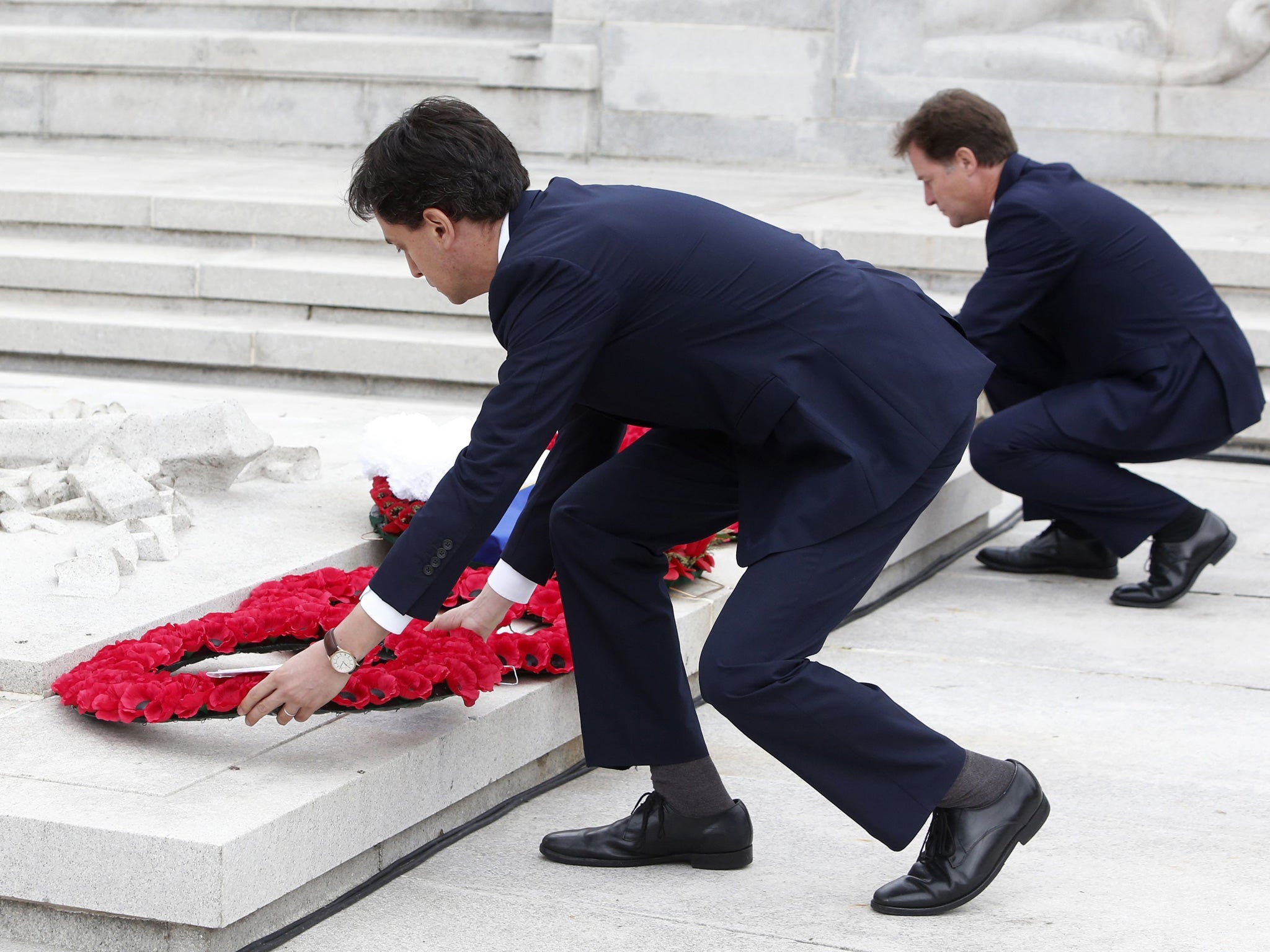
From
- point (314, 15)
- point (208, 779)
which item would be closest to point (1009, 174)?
point (208, 779)

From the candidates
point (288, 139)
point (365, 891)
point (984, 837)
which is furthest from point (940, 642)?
point (288, 139)

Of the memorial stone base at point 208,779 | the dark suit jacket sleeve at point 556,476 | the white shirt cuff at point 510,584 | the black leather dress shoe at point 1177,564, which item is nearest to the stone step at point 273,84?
the black leather dress shoe at point 1177,564

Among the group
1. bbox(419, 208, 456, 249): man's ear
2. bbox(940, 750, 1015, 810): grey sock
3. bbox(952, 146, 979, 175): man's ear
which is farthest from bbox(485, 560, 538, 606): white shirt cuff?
bbox(952, 146, 979, 175): man's ear

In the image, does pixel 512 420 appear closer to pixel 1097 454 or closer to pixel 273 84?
pixel 1097 454

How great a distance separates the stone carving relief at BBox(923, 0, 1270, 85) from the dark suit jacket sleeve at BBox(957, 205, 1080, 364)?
189 inches

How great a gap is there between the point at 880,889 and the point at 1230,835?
0.81 metres

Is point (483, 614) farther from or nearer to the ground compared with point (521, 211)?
nearer to the ground

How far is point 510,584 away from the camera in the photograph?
3186 millimetres

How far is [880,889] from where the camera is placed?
9.64 ft

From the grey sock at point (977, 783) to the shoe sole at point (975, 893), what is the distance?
9 cm

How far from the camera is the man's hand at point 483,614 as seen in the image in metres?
3.21

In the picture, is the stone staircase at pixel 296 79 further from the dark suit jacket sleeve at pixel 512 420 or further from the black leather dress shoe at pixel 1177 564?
the dark suit jacket sleeve at pixel 512 420

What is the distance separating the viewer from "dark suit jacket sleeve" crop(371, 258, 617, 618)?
259 cm

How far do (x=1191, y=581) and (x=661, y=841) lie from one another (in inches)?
96.8
